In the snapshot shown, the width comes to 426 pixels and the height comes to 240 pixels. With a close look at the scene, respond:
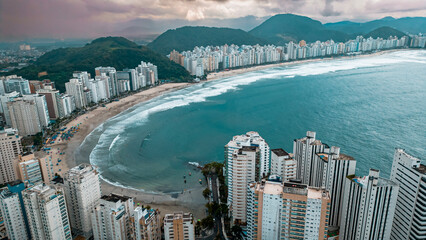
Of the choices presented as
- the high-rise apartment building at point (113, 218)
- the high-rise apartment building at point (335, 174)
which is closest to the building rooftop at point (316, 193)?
the high-rise apartment building at point (335, 174)

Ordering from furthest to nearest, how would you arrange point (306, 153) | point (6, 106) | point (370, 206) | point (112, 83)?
point (112, 83)
point (6, 106)
point (306, 153)
point (370, 206)

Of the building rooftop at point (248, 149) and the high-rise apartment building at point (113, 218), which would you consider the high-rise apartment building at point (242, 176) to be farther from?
the high-rise apartment building at point (113, 218)

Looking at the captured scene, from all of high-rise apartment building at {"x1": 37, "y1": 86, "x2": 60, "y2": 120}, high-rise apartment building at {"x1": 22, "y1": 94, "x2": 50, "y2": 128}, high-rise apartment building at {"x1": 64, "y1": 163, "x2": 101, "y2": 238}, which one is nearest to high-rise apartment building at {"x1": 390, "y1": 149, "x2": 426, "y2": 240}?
high-rise apartment building at {"x1": 64, "y1": 163, "x2": 101, "y2": 238}

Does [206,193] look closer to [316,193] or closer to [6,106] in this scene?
[316,193]

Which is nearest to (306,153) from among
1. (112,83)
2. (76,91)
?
(76,91)

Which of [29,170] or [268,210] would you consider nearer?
[268,210]

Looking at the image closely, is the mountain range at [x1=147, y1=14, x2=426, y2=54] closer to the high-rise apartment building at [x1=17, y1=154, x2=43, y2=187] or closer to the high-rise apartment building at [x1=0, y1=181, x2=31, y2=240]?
the high-rise apartment building at [x1=17, y1=154, x2=43, y2=187]

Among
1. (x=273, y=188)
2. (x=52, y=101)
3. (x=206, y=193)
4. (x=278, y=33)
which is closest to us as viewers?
(x=273, y=188)
